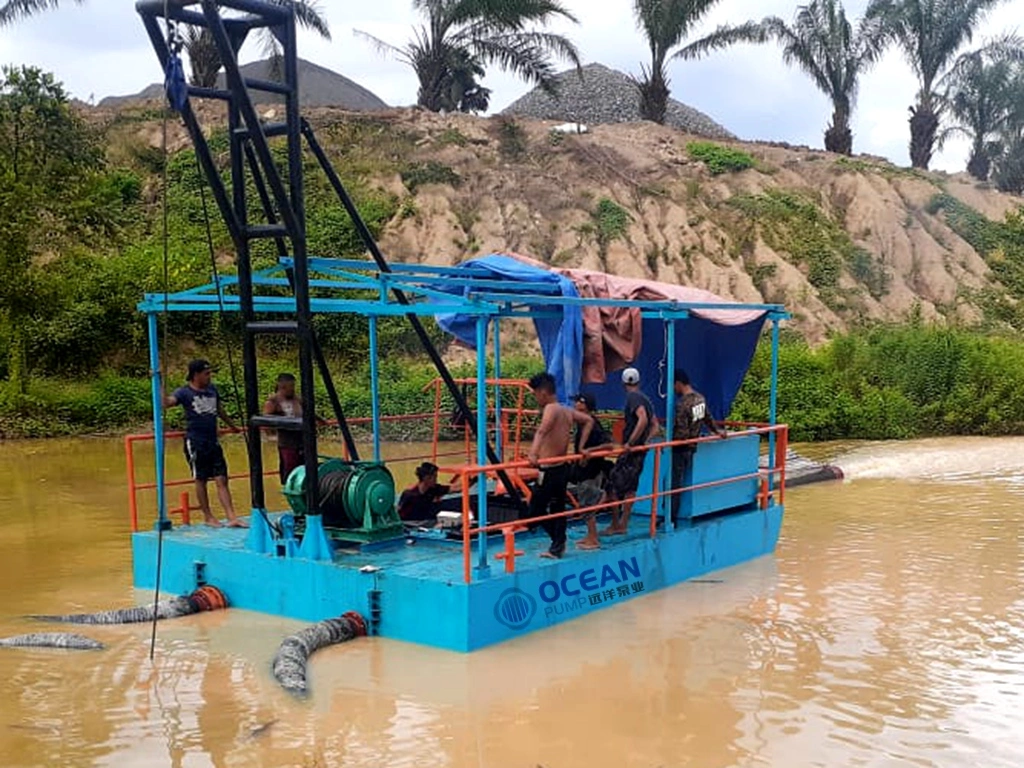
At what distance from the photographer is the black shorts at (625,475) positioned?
9562 millimetres

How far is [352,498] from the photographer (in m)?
9.09

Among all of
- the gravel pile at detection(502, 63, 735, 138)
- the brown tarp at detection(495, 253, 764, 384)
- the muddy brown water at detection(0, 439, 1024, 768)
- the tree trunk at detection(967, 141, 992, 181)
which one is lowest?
the muddy brown water at detection(0, 439, 1024, 768)

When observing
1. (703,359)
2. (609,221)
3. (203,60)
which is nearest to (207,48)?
(203,60)

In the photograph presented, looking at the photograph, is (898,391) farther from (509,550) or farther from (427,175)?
(427,175)

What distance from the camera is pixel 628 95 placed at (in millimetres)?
47188

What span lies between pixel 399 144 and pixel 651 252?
9.42 m

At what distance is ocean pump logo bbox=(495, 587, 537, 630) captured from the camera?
822 centimetres

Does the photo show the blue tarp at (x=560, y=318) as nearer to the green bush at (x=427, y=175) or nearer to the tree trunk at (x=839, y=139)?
the green bush at (x=427, y=175)

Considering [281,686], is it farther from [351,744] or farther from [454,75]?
[454,75]

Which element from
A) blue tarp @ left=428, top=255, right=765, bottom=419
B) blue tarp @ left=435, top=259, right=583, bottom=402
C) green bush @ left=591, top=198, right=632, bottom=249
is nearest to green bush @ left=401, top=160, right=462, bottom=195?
green bush @ left=591, top=198, right=632, bottom=249

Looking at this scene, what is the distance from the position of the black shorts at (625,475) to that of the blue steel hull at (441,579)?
20.1 inches

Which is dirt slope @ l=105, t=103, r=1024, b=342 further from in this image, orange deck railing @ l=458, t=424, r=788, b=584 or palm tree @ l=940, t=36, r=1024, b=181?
orange deck railing @ l=458, t=424, r=788, b=584

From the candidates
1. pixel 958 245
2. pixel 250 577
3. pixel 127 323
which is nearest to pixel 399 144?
pixel 127 323

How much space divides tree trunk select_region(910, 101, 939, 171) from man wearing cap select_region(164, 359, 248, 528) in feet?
119
